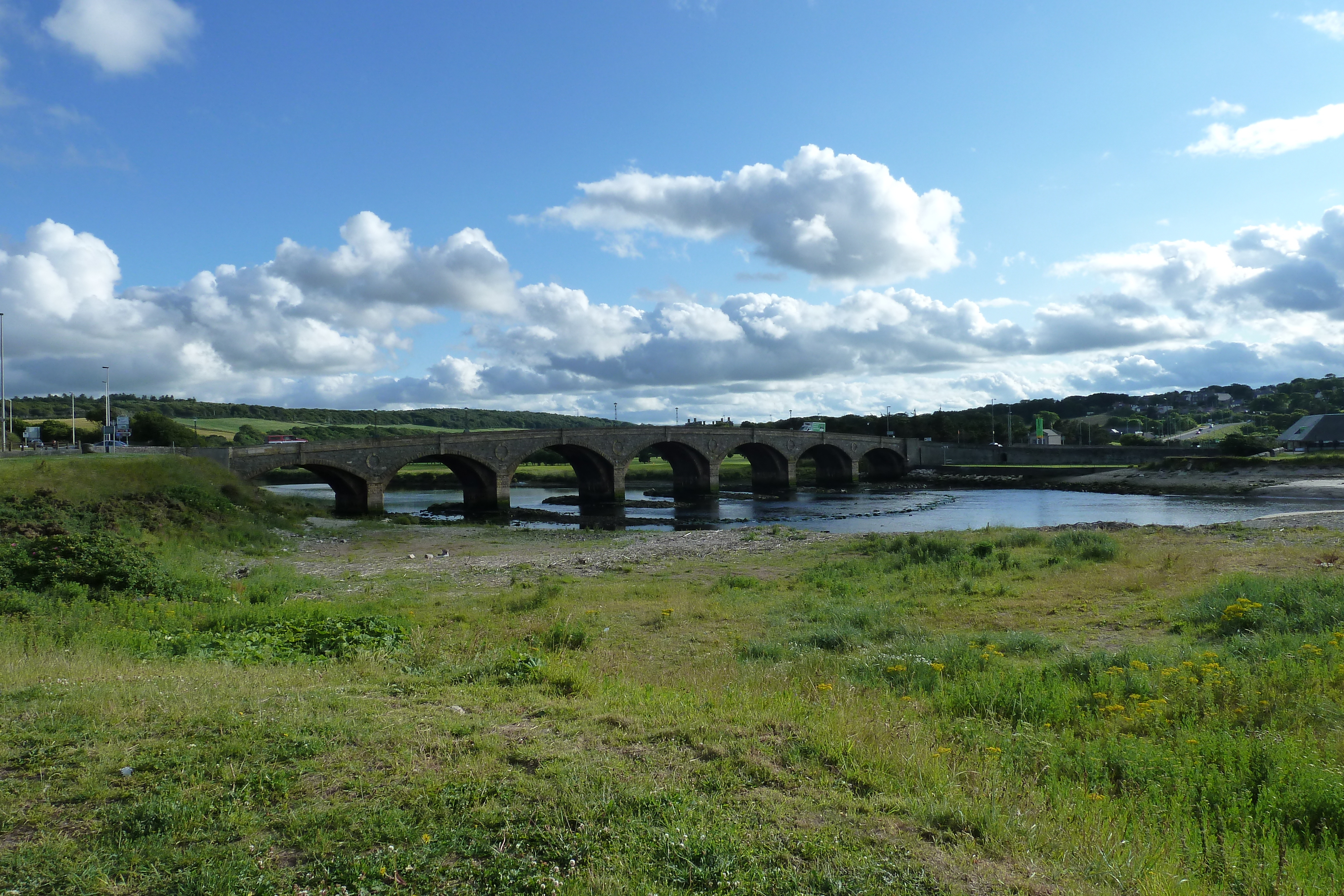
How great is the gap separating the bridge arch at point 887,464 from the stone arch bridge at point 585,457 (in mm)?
115

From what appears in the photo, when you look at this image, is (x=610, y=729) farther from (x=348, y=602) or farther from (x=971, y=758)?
(x=348, y=602)

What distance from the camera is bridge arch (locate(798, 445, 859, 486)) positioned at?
307ft

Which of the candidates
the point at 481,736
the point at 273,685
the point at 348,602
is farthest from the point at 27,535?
the point at 481,736

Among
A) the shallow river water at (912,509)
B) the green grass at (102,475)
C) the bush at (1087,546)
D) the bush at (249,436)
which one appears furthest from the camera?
the bush at (249,436)

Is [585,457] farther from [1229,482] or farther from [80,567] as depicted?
[1229,482]

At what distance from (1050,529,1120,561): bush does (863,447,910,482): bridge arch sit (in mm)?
77549

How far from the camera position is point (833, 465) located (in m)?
98.4

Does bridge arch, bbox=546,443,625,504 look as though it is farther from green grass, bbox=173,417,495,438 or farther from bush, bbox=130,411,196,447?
green grass, bbox=173,417,495,438

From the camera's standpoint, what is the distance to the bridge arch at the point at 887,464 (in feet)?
336

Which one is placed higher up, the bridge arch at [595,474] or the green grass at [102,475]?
A: the green grass at [102,475]

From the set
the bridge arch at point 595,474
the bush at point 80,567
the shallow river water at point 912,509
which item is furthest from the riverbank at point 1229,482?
the bush at point 80,567

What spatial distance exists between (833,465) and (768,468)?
1340 cm

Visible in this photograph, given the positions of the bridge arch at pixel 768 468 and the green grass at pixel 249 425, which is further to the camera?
the green grass at pixel 249 425

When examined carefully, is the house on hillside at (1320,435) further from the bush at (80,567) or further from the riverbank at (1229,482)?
the bush at (80,567)
